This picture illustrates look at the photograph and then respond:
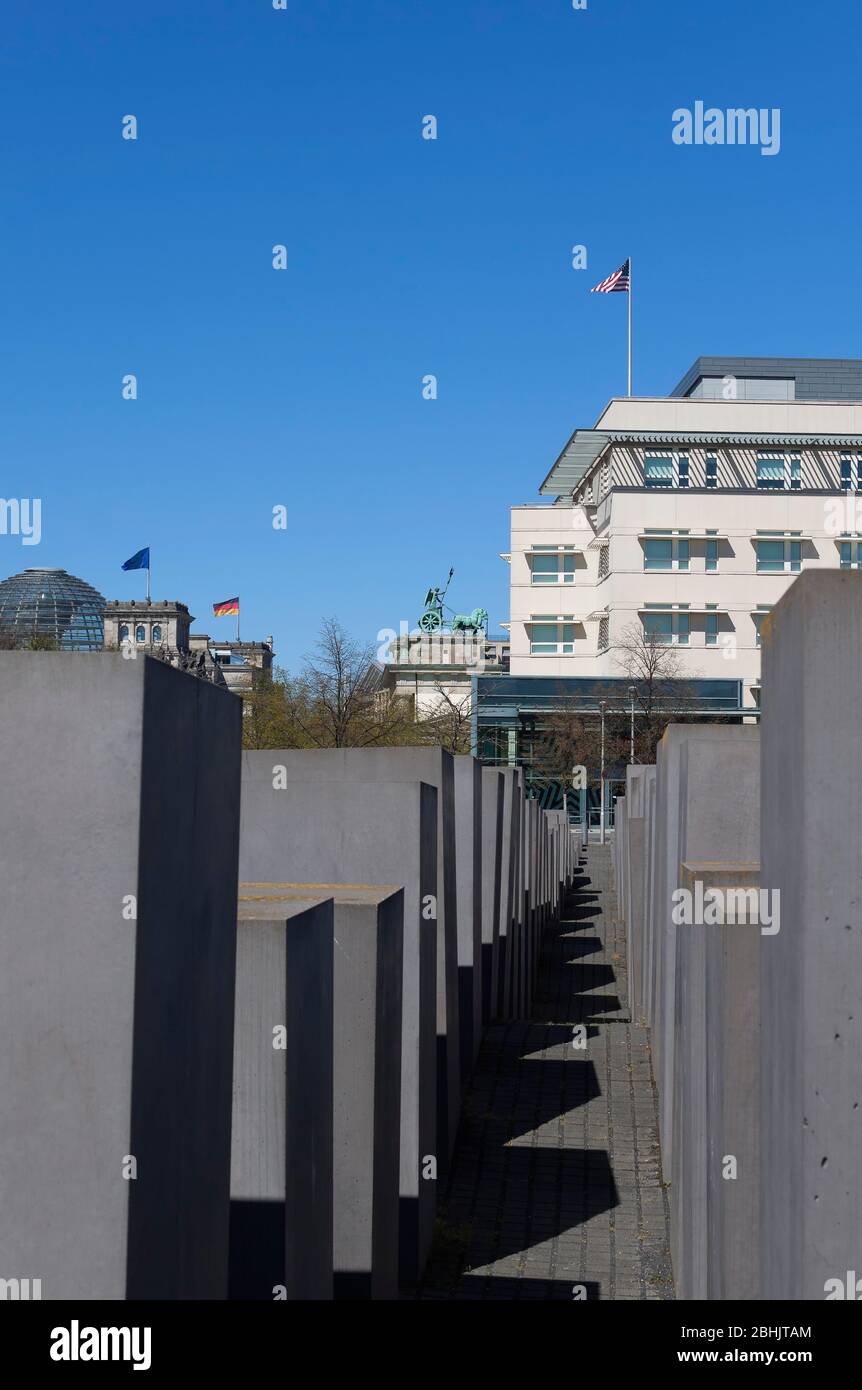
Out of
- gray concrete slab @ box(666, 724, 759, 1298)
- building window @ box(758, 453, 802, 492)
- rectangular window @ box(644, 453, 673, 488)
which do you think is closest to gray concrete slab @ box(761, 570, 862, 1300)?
gray concrete slab @ box(666, 724, 759, 1298)

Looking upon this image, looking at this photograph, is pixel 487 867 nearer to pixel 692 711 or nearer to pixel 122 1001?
pixel 122 1001

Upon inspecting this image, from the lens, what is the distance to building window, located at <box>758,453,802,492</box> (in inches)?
2840

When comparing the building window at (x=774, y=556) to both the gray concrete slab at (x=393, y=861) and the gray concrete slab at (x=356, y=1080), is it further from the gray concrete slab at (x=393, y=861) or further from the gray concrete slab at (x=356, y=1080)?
the gray concrete slab at (x=356, y=1080)

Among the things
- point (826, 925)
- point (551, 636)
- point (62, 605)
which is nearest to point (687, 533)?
point (551, 636)

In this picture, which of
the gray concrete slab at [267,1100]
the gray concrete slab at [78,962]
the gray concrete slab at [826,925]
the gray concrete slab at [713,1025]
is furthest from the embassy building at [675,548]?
the gray concrete slab at [78,962]

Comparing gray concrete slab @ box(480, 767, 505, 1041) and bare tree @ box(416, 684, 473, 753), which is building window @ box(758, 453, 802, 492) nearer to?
bare tree @ box(416, 684, 473, 753)

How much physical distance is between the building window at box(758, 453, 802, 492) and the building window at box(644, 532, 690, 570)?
5.22m

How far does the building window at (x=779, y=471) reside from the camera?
7212 cm

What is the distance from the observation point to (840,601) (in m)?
3.39

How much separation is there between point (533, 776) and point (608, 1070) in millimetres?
49339

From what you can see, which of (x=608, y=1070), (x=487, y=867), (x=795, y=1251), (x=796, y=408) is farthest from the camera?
(x=796, y=408)

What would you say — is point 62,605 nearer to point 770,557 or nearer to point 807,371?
point 807,371

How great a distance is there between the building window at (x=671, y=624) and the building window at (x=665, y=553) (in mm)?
2065
